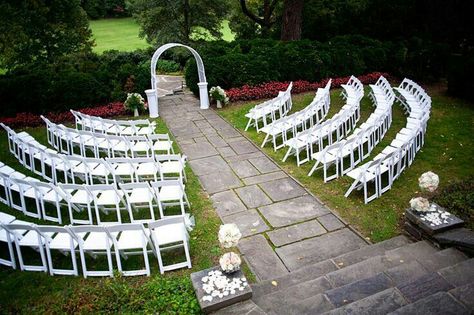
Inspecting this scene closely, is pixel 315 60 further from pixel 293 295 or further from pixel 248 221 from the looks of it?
pixel 293 295

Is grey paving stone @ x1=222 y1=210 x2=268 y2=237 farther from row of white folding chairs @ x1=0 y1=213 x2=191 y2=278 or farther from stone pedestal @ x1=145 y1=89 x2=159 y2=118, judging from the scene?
stone pedestal @ x1=145 y1=89 x2=159 y2=118

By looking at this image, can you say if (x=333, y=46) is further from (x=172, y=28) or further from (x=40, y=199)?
(x=40, y=199)

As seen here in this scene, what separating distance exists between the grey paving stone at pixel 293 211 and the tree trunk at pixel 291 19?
13.2 meters

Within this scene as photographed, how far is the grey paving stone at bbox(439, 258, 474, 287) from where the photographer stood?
405cm

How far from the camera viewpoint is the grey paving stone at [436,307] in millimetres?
3389

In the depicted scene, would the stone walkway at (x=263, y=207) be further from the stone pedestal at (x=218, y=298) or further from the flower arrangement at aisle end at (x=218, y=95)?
the flower arrangement at aisle end at (x=218, y=95)

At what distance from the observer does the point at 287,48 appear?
15.9m

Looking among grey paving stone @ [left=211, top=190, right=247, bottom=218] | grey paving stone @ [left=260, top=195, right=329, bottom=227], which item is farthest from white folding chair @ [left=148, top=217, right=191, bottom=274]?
grey paving stone @ [left=260, top=195, right=329, bottom=227]

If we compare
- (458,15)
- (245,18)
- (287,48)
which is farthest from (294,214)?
(245,18)

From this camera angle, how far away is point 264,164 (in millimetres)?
8969

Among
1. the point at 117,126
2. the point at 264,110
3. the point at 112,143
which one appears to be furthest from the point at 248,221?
the point at 117,126

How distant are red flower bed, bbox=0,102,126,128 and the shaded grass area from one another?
307 inches

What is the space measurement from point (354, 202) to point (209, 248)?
3.05 m

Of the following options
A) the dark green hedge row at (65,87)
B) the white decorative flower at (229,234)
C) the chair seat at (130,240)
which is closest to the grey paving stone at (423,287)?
the white decorative flower at (229,234)
